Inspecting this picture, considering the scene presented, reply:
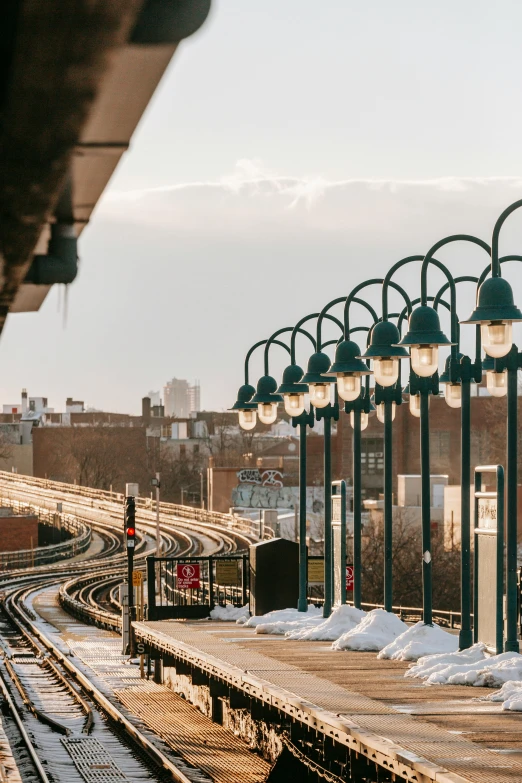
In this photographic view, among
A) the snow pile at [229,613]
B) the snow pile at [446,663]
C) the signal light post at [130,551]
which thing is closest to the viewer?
the snow pile at [446,663]

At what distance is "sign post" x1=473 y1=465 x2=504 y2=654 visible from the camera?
12844 mm

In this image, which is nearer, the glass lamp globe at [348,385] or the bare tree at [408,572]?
the glass lamp globe at [348,385]

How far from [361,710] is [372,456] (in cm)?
8540

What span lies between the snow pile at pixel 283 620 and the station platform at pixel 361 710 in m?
A: 1.42

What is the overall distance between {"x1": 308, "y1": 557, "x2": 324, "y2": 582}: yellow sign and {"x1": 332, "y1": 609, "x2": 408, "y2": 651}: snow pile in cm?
749

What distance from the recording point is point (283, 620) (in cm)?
2012

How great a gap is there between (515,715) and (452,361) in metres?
5.17

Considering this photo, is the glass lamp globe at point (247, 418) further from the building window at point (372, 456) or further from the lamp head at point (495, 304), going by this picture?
the building window at point (372, 456)

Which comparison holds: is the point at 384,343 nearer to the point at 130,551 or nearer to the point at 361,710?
the point at 361,710

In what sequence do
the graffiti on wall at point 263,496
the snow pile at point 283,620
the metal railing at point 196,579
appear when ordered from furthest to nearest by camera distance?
1. the graffiti on wall at point 263,496
2. the metal railing at point 196,579
3. the snow pile at point 283,620

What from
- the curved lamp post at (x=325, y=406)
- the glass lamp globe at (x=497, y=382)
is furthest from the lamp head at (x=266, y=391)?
the glass lamp globe at (x=497, y=382)

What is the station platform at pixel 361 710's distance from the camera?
8383 mm

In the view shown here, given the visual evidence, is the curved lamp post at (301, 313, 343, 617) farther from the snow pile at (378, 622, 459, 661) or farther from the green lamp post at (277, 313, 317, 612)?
the snow pile at (378, 622, 459, 661)

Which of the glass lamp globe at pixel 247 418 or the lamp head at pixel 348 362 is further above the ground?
the lamp head at pixel 348 362
